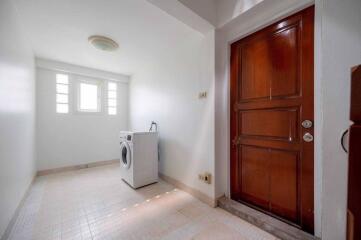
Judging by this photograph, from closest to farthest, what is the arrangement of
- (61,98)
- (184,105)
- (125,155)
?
(184,105) → (125,155) → (61,98)

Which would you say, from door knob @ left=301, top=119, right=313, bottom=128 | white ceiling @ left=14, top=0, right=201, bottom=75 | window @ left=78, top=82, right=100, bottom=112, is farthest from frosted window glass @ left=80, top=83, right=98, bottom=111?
door knob @ left=301, top=119, right=313, bottom=128

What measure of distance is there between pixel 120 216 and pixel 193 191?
3.31 ft

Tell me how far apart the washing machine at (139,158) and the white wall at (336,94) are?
7.31 feet

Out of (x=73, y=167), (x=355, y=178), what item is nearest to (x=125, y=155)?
(x=73, y=167)

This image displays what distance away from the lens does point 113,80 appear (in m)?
4.06

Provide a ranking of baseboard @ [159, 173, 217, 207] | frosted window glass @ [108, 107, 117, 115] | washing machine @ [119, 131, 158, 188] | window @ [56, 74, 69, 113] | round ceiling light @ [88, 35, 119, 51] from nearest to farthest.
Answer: baseboard @ [159, 173, 217, 207]
round ceiling light @ [88, 35, 119, 51]
washing machine @ [119, 131, 158, 188]
window @ [56, 74, 69, 113]
frosted window glass @ [108, 107, 117, 115]

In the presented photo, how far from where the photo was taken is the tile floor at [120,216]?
145cm

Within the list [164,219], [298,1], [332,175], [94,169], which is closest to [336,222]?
[332,175]

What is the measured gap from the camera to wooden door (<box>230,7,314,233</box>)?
1.36 m

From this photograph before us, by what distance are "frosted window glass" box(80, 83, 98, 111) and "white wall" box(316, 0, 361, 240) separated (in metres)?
4.22

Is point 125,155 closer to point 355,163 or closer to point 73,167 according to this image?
point 73,167

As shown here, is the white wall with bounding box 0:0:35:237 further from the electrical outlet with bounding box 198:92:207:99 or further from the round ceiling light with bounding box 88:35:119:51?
the electrical outlet with bounding box 198:92:207:99

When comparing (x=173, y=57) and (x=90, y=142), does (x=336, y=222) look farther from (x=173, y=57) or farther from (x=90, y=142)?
(x=90, y=142)

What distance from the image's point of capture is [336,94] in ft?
3.37
